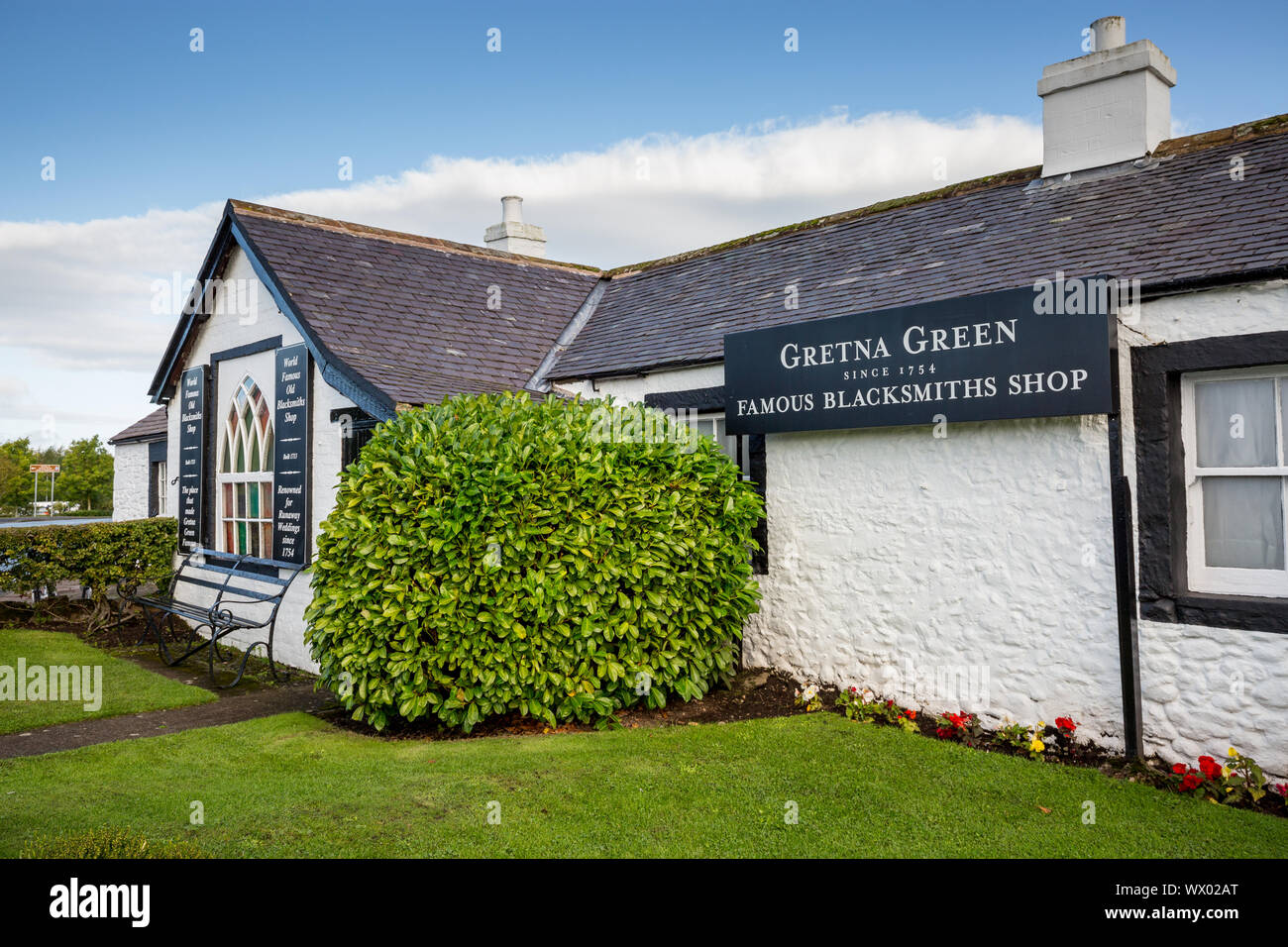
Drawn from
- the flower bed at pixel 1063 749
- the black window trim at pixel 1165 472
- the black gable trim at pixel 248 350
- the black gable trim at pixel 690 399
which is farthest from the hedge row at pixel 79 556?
the black window trim at pixel 1165 472

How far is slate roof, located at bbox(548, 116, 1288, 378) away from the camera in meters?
6.27

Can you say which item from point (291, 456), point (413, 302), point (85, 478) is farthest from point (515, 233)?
point (85, 478)

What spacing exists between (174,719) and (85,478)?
4986 centimetres

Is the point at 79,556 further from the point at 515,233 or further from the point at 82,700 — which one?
the point at 515,233

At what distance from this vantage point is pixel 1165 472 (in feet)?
19.0

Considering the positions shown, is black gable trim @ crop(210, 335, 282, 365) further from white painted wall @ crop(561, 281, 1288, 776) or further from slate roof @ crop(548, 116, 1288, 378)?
white painted wall @ crop(561, 281, 1288, 776)

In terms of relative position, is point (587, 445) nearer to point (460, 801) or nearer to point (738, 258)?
point (460, 801)

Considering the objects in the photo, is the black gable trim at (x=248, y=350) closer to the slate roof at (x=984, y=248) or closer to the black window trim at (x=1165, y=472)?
the slate roof at (x=984, y=248)

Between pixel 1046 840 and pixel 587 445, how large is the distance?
159 inches

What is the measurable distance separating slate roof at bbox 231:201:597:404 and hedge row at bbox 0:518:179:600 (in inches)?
185

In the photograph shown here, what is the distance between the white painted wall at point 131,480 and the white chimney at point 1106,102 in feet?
58.5

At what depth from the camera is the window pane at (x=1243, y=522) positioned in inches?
219

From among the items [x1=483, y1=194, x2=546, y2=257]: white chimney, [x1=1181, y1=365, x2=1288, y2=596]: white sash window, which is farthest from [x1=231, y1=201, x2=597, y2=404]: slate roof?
[x1=1181, y1=365, x2=1288, y2=596]: white sash window
